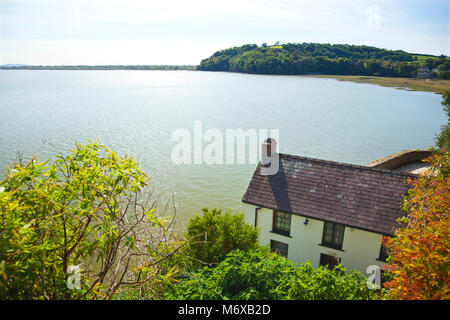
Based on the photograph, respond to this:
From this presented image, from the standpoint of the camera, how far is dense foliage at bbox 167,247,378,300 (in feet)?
24.5

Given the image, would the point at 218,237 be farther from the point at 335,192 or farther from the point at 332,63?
the point at 332,63

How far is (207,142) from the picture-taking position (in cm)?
4347

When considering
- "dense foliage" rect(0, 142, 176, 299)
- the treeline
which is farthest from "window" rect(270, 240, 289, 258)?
the treeline

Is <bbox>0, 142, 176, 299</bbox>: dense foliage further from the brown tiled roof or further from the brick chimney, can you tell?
the brick chimney

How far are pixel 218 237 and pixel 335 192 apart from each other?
7684 mm

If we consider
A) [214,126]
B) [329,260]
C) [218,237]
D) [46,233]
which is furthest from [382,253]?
[214,126]

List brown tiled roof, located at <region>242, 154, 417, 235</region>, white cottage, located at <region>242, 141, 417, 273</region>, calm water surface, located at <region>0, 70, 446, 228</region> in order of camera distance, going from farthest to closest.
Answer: calm water surface, located at <region>0, 70, 446, 228</region> → brown tiled roof, located at <region>242, 154, 417, 235</region> → white cottage, located at <region>242, 141, 417, 273</region>

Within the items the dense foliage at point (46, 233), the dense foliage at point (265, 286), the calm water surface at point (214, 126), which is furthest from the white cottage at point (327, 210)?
the dense foliage at point (46, 233)

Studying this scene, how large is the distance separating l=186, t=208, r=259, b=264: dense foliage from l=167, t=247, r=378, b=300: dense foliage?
333cm

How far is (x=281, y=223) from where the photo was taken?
17141 millimetres

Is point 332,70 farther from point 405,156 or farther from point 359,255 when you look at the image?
point 359,255

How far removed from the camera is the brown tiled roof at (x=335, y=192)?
15453 mm

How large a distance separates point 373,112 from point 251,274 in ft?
224
